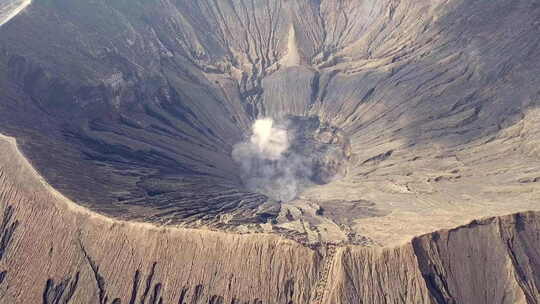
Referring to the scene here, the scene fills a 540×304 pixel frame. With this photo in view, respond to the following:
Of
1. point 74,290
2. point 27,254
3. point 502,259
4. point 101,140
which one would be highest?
point 101,140

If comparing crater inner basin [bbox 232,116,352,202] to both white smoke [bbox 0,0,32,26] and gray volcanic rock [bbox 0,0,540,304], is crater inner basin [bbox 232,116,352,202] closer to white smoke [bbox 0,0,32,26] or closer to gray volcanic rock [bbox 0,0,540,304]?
gray volcanic rock [bbox 0,0,540,304]

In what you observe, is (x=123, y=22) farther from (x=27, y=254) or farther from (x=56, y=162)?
(x=27, y=254)

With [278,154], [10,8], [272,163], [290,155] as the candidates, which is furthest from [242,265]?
[10,8]

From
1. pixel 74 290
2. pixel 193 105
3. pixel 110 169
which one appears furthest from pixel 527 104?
pixel 74 290

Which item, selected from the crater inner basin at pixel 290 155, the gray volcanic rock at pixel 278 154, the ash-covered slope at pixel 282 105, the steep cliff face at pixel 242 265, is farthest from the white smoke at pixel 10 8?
the crater inner basin at pixel 290 155

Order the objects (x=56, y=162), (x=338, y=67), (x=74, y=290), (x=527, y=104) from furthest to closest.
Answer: (x=338, y=67), (x=527, y=104), (x=56, y=162), (x=74, y=290)

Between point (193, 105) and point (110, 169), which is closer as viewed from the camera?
point (110, 169)

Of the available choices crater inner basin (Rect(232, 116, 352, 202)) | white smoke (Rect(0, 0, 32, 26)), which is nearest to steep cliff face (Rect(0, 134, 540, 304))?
crater inner basin (Rect(232, 116, 352, 202))
